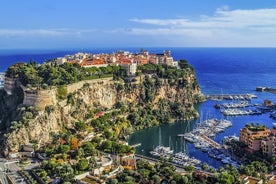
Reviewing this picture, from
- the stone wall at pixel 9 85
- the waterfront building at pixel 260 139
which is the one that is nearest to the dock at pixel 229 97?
the waterfront building at pixel 260 139

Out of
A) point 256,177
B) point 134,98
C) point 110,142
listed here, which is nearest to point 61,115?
point 110,142

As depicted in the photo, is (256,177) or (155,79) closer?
(256,177)

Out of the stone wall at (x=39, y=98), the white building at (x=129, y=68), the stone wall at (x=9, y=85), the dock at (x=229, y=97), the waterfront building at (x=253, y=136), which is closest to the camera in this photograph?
the waterfront building at (x=253, y=136)

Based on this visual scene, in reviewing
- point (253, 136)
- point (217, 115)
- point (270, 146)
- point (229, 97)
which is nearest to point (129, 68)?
point (217, 115)

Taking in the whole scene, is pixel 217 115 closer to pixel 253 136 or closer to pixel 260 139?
pixel 253 136

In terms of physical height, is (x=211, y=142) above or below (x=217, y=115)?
below

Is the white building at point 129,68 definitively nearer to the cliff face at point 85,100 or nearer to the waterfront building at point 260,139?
the cliff face at point 85,100

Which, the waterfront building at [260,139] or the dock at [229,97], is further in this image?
the dock at [229,97]

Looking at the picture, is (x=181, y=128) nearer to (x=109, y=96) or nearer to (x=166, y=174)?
(x=109, y=96)

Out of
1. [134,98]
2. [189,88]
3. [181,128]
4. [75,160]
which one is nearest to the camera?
[75,160]
